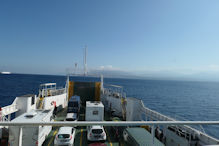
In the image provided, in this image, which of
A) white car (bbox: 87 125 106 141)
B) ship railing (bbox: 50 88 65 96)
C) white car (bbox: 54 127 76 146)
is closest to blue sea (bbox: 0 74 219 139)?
white car (bbox: 87 125 106 141)

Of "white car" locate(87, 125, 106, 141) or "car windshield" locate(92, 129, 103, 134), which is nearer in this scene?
"white car" locate(87, 125, 106, 141)

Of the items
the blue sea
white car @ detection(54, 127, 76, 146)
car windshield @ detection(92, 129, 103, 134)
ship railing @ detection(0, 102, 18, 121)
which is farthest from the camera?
the blue sea

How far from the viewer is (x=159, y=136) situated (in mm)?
10398

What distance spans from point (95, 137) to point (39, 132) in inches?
138

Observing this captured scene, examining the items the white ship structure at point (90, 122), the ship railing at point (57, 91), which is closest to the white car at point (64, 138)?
the white ship structure at point (90, 122)

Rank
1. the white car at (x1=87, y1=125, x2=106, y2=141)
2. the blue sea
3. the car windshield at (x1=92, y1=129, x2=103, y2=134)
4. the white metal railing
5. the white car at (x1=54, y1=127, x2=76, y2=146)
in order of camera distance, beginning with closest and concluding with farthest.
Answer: the white car at (x1=54, y1=127, x2=76, y2=146) → the white car at (x1=87, y1=125, x2=106, y2=141) → the car windshield at (x1=92, y1=129, x2=103, y2=134) → the white metal railing → the blue sea

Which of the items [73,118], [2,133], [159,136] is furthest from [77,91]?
[159,136]

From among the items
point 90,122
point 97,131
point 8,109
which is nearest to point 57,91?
point 8,109

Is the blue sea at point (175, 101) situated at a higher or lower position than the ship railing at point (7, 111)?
lower

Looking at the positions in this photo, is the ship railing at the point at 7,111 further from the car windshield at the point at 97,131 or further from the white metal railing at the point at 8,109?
the car windshield at the point at 97,131

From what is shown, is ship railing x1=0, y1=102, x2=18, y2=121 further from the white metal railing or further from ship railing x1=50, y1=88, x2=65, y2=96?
ship railing x1=50, y1=88, x2=65, y2=96

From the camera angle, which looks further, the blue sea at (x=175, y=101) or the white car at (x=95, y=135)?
the blue sea at (x=175, y=101)

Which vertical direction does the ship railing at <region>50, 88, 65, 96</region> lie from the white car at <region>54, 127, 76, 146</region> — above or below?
above

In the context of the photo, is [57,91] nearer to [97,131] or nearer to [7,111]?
[7,111]
